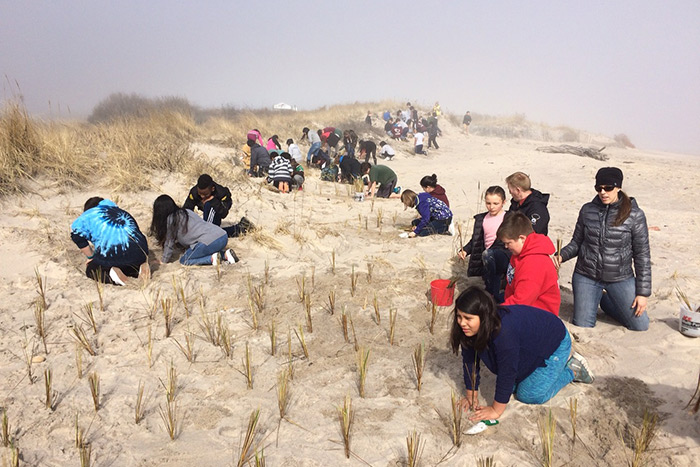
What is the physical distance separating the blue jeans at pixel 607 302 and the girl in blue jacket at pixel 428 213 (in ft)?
9.06

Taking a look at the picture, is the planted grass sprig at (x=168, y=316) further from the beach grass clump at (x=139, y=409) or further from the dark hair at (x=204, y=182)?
the dark hair at (x=204, y=182)

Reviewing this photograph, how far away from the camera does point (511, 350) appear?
244 centimetres

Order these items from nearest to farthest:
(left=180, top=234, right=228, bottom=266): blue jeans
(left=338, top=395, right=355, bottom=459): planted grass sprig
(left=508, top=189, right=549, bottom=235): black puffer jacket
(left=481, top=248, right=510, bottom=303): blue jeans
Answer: (left=338, top=395, right=355, bottom=459): planted grass sprig < (left=481, top=248, right=510, bottom=303): blue jeans < (left=508, top=189, right=549, bottom=235): black puffer jacket < (left=180, top=234, right=228, bottom=266): blue jeans

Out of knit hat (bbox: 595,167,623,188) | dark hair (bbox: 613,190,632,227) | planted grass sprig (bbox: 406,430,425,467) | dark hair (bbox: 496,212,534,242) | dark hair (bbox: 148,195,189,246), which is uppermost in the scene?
knit hat (bbox: 595,167,623,188)

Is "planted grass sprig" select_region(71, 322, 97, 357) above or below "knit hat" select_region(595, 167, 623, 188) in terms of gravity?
below

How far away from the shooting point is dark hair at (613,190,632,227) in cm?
355

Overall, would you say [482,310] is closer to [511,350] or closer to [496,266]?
[511,350]

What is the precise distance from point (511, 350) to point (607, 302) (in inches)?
80.7

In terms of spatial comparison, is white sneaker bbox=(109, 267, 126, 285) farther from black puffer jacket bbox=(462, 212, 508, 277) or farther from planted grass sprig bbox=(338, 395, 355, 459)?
black puffer jacket bbox=(462, 212, 508, 277)

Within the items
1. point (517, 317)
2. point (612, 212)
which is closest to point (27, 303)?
point (517, 317)

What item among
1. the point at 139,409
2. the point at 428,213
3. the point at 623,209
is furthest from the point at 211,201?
the point at 623,209

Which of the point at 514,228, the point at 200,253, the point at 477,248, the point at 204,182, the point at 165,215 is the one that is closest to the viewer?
the point at 514,228

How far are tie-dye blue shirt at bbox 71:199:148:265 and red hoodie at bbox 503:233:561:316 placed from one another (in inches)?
153

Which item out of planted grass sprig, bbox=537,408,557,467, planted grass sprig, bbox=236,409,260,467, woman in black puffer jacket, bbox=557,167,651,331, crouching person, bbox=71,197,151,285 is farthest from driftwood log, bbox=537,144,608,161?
planted grass sprig, bbox=236,409,260,467
